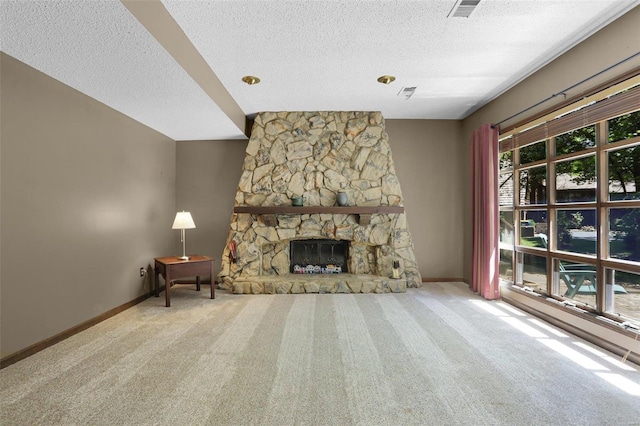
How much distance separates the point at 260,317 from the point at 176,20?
2873 mm

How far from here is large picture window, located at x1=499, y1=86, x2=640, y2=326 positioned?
2525 millimetres

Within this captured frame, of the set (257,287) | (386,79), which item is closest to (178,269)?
(257,287)

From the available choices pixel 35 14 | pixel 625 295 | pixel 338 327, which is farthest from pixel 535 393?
pixel 35 14

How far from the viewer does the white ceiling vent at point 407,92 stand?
382cm

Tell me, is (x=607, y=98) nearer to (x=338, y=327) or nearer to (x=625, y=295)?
(x=625, y=295)

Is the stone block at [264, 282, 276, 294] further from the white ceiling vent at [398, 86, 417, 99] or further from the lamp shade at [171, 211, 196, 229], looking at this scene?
the white ceiling vent at [398, 86, 417, 99]

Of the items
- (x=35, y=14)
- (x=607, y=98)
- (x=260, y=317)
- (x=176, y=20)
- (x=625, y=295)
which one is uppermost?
(x=176, y=20)

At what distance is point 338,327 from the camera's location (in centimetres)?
310

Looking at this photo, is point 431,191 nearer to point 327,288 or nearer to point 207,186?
point 327,288

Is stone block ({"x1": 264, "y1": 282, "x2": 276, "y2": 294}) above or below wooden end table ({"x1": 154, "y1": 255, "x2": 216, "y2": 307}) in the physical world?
below

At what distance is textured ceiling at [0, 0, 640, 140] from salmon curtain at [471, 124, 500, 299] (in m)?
0.67

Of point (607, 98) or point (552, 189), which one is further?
point (552, 189)

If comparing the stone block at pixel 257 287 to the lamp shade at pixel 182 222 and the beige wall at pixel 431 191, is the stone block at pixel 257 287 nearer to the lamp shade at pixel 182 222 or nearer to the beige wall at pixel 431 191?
the lamp shade at pixel 182 222

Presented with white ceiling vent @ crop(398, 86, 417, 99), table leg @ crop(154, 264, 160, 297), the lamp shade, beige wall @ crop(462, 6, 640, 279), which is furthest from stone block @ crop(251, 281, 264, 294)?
beige wall @ crop(462, 6, 640, 279)
